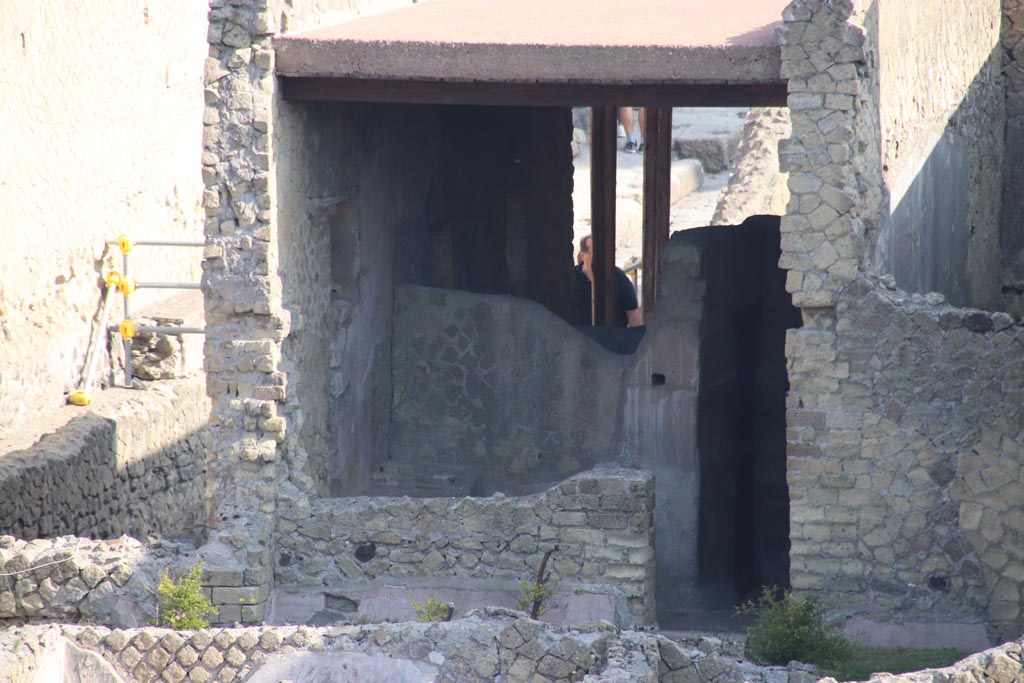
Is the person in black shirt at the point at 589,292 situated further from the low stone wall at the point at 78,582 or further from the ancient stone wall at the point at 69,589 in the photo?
the ancient stone wall at the point at 69,589

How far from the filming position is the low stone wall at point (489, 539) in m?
8.51

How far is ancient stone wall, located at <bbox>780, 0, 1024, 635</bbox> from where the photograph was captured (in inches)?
315

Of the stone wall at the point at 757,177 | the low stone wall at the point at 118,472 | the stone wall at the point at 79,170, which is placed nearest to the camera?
the low stone wall at the point at 118,472

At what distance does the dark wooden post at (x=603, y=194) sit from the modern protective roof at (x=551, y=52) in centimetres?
621

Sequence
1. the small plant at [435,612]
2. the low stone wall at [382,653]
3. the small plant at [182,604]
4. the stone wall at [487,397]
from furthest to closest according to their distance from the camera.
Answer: the stone wall at [487,397] < the small plant at [182,604] < the small plant at [435,612] < the low stone wall at [382,653]

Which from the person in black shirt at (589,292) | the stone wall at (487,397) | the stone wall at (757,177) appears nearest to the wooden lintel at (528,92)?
the stone wall at (487,397)

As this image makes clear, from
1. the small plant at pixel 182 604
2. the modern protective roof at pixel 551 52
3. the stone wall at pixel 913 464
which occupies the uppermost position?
the modern protective roof at pixel 551 52

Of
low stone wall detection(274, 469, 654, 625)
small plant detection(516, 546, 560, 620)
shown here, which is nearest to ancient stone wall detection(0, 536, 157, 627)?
low stone wall detection(274, 469, 654, 625)

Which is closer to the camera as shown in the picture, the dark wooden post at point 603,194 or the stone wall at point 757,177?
the dark wooden post at point 603,194

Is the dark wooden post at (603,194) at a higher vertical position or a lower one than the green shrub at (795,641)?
higher

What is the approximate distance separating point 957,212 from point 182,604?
22.1 feet

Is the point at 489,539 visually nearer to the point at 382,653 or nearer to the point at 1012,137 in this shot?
the point at 382,653

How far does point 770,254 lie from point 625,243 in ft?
34.0

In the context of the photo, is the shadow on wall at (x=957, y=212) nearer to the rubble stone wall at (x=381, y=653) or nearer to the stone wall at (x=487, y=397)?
the stone wall at (x=487, y=397)
